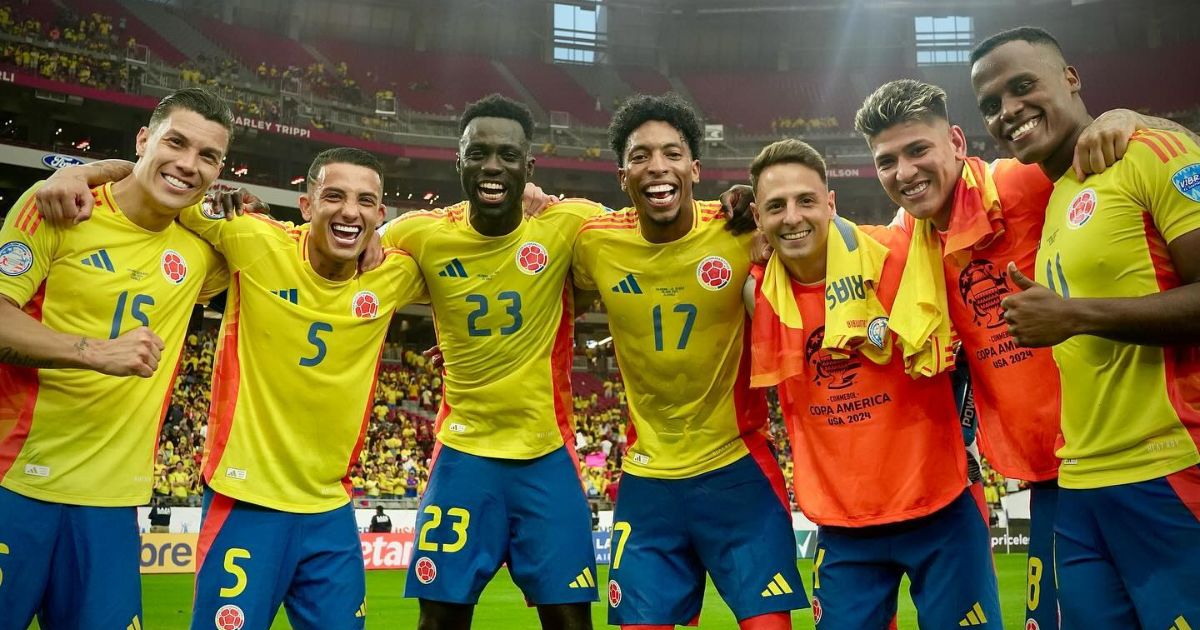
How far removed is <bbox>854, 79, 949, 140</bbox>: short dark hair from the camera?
13.0 feet

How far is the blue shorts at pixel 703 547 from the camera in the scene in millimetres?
4266

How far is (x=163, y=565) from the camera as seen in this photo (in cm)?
1523

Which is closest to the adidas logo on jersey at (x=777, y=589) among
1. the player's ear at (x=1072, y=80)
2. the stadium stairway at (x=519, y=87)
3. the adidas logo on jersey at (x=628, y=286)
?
the adidas logo on jersey at (x=628, y=286)

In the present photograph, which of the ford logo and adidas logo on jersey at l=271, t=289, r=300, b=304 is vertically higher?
the ford logo

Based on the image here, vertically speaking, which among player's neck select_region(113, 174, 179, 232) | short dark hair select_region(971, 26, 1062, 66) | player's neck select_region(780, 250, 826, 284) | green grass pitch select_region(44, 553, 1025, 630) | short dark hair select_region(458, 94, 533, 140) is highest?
short dark hair select_region(458, 94, 533, 140)

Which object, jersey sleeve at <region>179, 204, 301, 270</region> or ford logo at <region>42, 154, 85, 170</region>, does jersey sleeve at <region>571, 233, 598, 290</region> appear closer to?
jersey sleeve at <region>179, 204, 301, 270</region>

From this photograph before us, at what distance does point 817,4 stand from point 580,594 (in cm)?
4399

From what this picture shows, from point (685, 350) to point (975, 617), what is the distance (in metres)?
1.73

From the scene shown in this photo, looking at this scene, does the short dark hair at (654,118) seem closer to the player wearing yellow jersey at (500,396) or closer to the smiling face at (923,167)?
the player wearing yellow jersey at (500,396)

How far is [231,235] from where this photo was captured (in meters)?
4.53

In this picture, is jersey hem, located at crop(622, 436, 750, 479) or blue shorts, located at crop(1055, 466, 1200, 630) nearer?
blue shorts, located at crop(1055, 466, 1200, 630)

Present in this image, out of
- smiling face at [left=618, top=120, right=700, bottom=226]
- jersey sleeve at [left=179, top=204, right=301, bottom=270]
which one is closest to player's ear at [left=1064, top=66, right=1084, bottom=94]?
smiling face at [left=618, top=120, right=700, bottom=226]

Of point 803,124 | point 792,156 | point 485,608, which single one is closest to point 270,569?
Answer: point 792,156

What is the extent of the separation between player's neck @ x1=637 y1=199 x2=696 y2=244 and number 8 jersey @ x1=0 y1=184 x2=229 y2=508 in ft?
7.52
